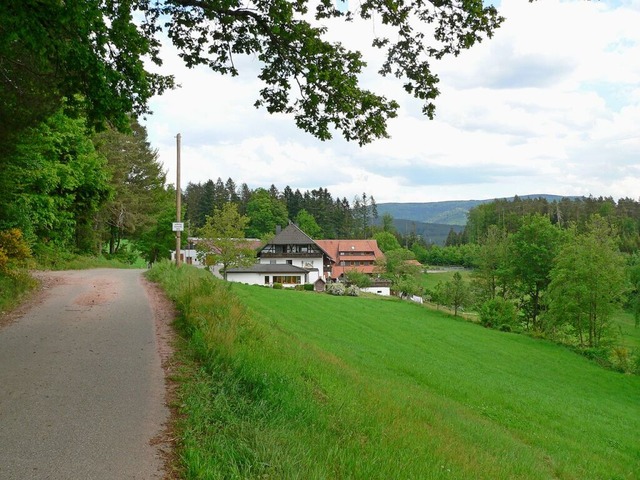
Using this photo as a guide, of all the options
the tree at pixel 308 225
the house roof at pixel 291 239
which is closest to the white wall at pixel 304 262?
the house roof at pixel 291 239

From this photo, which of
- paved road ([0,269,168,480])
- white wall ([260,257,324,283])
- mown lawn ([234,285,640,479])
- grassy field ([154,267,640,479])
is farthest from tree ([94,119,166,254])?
paved road ([0,269,168,480])

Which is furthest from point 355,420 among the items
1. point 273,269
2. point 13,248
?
point 273,269

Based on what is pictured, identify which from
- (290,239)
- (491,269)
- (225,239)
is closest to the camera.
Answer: (225,239)

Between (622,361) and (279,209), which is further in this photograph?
(279,209)

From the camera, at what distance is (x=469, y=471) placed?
5.38m

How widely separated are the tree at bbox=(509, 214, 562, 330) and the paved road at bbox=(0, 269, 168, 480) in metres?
42.4

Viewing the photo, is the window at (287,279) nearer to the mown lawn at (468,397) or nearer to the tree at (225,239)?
the tree at (225,239)

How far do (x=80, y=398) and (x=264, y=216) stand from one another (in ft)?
332

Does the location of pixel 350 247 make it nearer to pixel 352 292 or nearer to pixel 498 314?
pixel 352 292

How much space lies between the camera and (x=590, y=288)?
118 feet

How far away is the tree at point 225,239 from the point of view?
4431 cm

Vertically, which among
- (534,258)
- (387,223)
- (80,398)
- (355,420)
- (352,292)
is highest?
(387,223)

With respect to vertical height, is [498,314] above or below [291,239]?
below

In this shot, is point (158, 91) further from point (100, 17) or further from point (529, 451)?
point (529, 451)
